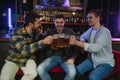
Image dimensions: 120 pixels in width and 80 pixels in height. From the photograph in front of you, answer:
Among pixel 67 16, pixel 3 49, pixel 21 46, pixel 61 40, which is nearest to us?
pixel 61 40

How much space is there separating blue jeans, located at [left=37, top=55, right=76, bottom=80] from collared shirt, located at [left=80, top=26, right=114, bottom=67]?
1.11 feet

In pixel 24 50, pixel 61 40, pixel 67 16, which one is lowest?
pixel 24 50

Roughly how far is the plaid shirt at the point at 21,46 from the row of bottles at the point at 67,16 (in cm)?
254

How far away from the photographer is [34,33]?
387 cm

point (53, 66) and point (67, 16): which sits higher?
point (67, 16)

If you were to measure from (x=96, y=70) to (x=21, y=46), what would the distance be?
1029 mm

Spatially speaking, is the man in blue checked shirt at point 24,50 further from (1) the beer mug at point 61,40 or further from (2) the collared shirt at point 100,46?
(2) the collared shirt at point 100,46

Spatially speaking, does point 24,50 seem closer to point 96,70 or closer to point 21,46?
point 21,46

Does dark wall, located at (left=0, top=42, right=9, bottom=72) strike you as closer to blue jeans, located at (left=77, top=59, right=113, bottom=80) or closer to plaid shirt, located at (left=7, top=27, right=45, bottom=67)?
plaid shirt, located at (left=7, top=27, right=45, bottom=67)

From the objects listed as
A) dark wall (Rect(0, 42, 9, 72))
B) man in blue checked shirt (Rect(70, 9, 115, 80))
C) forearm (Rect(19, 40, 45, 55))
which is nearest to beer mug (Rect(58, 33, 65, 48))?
man in blue checked shirt (Rect(70, 9, 115, 80))

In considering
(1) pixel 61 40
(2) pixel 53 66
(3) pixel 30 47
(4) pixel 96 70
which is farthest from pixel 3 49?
(4) pixel 96 70

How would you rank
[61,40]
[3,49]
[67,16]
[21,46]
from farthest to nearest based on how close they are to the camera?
[67,16] < [3,49] < [21,46] < [61,40]

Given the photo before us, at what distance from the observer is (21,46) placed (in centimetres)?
351

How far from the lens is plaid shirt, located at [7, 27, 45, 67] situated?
3514mm
